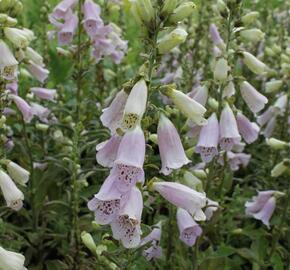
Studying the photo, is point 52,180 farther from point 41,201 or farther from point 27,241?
point 27,241

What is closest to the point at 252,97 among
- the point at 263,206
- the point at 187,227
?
the point at 187,227

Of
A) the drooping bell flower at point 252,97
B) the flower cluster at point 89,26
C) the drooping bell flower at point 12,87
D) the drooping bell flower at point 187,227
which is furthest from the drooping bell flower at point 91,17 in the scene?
the drooping bell flower at point 187,227

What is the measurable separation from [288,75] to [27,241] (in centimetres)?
225

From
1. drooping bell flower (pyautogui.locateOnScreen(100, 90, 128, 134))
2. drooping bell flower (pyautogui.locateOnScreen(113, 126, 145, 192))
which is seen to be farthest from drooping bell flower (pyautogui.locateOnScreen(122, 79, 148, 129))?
drooping bell flower (pyautogui.locateOnScreen(100, 90, 128, 134))

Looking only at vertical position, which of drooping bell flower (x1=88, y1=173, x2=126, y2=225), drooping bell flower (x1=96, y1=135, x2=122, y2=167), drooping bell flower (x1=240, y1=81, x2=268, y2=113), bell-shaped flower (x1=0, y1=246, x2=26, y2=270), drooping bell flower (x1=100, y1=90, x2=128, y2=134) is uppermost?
drooping bell flower (x1=100, y1=90, x2=128, y2=134)

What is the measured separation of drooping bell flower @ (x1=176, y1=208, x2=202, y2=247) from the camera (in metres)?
3.23

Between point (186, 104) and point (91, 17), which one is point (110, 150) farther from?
point (91, 17)

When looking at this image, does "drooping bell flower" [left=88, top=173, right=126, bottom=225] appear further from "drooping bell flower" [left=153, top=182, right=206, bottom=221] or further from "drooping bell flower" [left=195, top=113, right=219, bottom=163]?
"drooping bell flower" [left=195, top=113, right=219, bottom=163]

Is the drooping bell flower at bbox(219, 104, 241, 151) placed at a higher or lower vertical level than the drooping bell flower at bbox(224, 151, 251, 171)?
higher

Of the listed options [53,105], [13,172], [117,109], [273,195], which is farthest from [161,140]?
[53,105]

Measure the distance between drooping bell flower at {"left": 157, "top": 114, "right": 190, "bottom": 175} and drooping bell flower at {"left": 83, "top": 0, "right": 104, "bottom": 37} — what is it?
235 centimetres

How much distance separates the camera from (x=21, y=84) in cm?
525

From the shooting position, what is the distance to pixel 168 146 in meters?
2.41

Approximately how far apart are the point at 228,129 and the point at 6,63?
1305 mm
